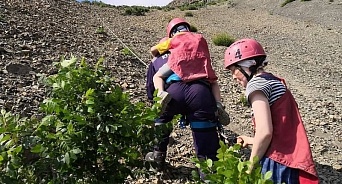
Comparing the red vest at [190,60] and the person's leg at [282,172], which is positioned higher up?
the red vest at [190,60]

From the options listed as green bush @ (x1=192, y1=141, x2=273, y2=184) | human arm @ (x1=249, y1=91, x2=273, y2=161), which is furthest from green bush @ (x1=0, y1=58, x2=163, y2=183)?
human arm @ (x1=249, y1=91, x2=273, y2=161)

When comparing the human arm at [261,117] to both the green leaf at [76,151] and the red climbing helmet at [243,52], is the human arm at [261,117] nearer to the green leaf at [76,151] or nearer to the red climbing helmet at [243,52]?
the red climbing helmet at [243,52]

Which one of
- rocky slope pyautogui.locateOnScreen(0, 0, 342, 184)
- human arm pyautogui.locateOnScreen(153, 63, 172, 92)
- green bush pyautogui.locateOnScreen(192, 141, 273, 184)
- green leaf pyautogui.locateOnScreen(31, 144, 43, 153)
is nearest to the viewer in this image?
green bush pyautogui.locateOnScreen(192, 141, 273, 184)

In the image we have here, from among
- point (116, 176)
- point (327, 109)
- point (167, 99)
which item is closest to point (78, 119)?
point (116, 176)

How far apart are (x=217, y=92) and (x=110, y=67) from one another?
15.3ft

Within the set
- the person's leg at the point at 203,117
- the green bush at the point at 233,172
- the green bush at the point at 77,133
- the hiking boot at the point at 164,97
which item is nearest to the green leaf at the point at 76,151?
the green bush at the point at 77,133

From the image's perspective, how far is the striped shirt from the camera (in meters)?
2.96

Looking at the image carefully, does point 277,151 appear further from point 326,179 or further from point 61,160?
point 326,179

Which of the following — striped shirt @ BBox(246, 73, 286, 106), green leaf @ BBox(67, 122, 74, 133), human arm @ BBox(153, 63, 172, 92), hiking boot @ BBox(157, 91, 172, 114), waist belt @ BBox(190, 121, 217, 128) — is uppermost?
striped shirt @ BBox(246, 73, 286, 106)

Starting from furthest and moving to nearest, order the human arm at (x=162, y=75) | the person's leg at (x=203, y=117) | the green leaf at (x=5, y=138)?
the human arm at (x=162, y=75)
the person's leg at (x=203, y=117)
the green leaf at (x=5, y=138)

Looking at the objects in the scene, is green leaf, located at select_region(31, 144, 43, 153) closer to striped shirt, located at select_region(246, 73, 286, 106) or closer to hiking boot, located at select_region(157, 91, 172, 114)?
striped shirt, located at select_region(246, 73, 286, 106)

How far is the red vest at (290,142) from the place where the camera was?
303cm

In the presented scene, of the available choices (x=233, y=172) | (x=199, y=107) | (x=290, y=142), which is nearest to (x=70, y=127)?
(x=233, y=172)

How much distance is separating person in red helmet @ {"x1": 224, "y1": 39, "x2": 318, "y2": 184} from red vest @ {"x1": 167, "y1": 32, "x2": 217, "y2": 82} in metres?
1.12
